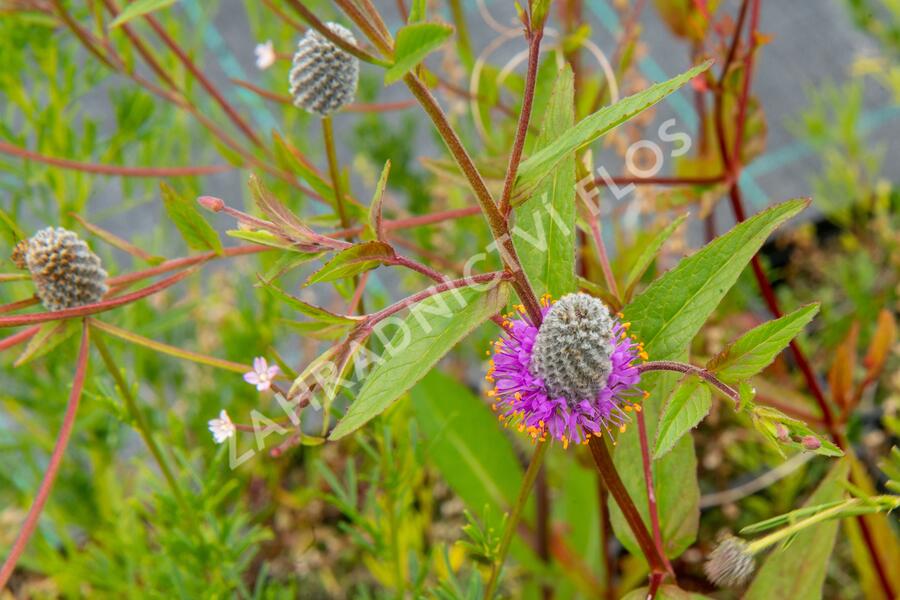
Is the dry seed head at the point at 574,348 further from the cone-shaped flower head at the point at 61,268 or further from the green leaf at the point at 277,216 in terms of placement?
the cone-shaped flower head at the point at 61,268

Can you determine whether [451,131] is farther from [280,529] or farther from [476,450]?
[280,529]

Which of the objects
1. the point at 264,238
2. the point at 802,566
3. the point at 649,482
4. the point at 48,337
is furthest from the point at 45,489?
the point at 802,566

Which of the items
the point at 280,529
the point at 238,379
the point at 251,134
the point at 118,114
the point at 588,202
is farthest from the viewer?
the point at 280,529

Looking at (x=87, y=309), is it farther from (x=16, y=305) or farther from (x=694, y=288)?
(x=694, y=288)

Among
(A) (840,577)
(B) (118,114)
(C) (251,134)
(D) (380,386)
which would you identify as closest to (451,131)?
(D) (380,386)

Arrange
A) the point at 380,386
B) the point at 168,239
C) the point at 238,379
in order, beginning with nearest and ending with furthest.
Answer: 1. the point at 380,386
2. the point at 238,379
3. the point at 168,239

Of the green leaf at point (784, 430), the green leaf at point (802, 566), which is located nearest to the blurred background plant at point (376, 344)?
the green leaf at point (802, 566)

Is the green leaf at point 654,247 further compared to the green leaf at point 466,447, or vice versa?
the green leaf at point 466,447
